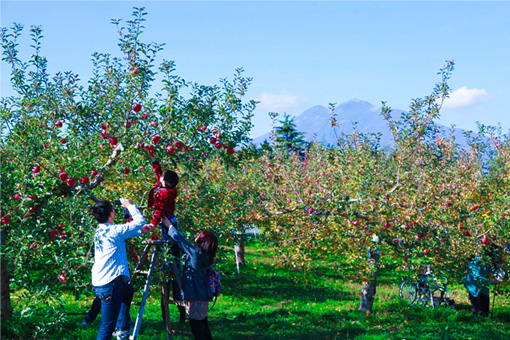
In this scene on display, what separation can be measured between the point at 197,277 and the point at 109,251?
1.53 metres

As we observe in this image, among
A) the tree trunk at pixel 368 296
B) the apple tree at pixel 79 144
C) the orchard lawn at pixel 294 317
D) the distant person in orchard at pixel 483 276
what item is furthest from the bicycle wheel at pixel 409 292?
the apple tree at pixel 79 144

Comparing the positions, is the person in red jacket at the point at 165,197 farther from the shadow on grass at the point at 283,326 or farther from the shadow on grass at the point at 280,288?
the shadow on grass at the point at 280,288

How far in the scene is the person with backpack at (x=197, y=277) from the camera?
7406 mm

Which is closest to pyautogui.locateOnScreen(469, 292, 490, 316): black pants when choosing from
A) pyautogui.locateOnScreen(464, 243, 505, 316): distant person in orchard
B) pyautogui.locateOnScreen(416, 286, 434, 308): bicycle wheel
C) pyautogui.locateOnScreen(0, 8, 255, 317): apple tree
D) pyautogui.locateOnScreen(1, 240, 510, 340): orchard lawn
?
pyautogui.locateOnScreen(464, 243, 505, 316): distant person in orchard

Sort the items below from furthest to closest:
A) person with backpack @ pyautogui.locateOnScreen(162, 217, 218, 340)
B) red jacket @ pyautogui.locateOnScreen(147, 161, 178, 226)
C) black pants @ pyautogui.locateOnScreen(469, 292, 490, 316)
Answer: black pants @ pyautogui.locateOnScreen(469, 292, 490, 316)
red jacket @ pyautogui.locateOnScreen(147, 161, 178, 226)
person with backpack @ pyautogui.locateOnScreen(162, 217, 218, 340)

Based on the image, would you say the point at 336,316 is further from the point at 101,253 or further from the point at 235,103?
the point at 101,253

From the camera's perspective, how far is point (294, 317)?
Result: 12875 mm

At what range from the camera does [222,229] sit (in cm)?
1071

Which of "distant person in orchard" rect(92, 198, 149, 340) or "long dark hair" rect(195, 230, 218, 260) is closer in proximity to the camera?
"distant person in orchard" rect(92, 198, 149, 340)

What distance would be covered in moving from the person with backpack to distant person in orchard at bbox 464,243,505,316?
6.97 metres

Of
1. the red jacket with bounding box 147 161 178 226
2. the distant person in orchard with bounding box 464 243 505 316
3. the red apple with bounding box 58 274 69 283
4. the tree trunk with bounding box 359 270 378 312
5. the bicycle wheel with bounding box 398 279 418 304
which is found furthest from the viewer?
the bicycle wheel with bounding box 398 279 418 304

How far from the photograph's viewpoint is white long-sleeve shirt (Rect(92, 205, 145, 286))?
251 inches

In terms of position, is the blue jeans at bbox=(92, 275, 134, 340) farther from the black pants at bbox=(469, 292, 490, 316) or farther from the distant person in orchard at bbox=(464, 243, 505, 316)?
the black pants at bbox=(469, 292, 490, 316)

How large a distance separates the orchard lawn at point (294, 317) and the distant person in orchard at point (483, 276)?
1.49 feet
